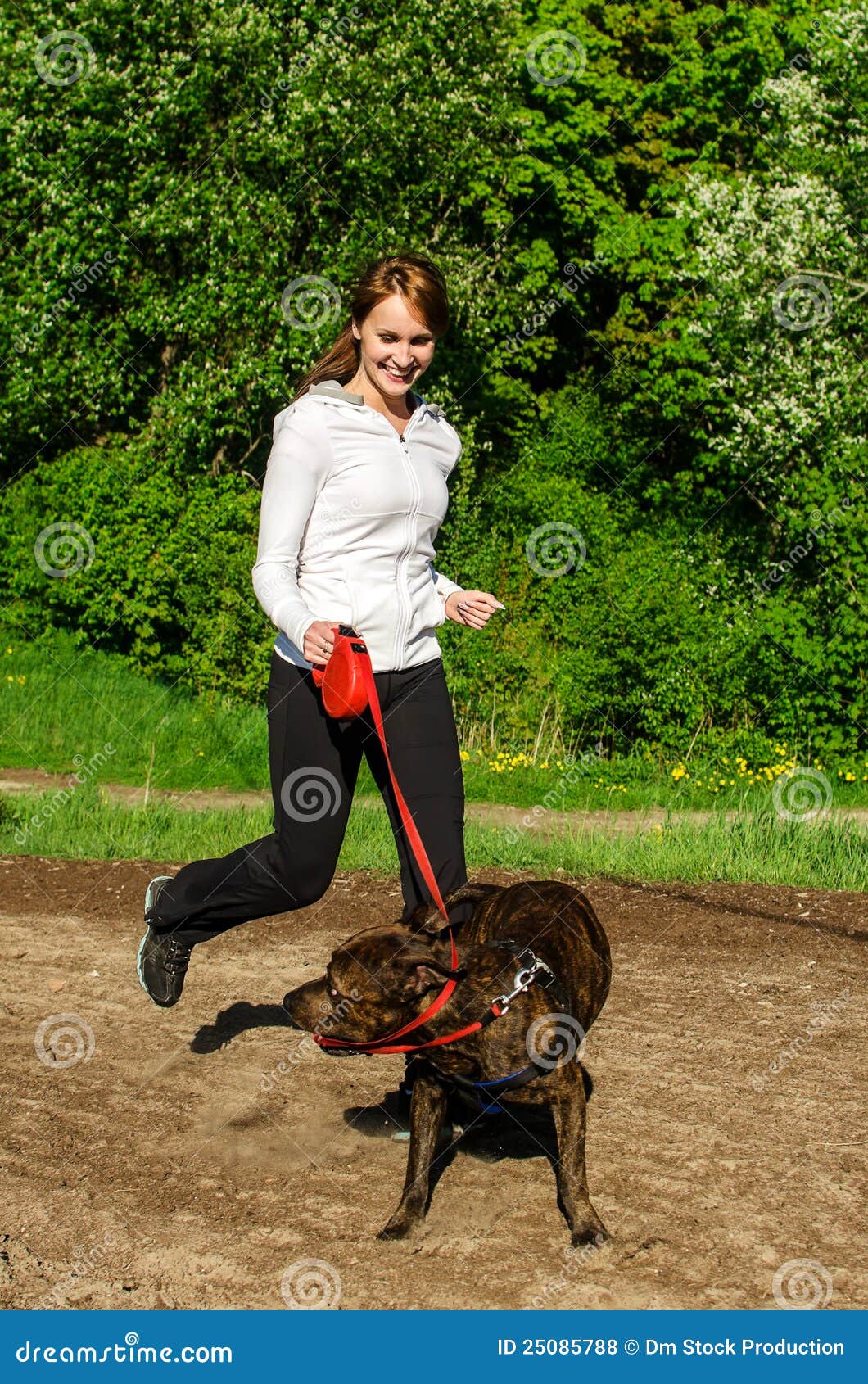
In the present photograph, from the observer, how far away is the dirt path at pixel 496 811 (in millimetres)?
10047

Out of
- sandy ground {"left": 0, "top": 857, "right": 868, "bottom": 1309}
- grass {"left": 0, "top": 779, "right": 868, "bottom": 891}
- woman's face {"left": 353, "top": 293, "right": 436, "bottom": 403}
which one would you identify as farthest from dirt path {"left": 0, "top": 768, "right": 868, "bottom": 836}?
woman's face {"left": 353, "top": 293, "right": 436, "bottom": 403}

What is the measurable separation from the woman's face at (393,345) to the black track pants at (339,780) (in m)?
0.85

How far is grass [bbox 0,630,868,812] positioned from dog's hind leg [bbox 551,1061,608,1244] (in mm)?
6543

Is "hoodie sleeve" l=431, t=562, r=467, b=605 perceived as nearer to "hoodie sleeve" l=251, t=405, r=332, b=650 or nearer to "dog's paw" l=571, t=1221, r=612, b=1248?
"hoodie sleeve" l=251, t=405, r=332, b=650

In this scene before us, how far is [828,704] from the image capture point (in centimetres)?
1337

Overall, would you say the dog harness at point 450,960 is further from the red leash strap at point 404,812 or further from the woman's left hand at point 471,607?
the woman's left hand at point 471,607

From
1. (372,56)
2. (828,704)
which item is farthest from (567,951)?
(372,56)

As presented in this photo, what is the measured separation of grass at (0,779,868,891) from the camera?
8031 millimetres

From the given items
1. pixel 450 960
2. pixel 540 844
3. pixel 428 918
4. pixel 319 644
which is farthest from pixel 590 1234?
pixel 540 844

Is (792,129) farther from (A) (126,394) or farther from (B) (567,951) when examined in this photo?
(B) (567,951)

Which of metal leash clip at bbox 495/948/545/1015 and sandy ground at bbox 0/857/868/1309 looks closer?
sandy ground at bbox 0/857/868/1309

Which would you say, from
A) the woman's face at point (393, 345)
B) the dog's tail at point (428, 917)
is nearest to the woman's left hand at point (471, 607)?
the woman's face at point (393, 345)

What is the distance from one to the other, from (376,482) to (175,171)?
1499 centimetres

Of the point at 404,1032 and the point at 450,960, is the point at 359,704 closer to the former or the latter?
the point at 450,960
